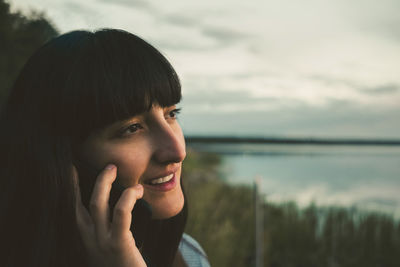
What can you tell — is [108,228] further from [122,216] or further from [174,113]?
[174,113]

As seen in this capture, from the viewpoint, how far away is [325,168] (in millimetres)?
3543

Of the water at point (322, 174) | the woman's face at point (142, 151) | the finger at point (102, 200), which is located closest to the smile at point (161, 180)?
the woman's face at point (142, 151)

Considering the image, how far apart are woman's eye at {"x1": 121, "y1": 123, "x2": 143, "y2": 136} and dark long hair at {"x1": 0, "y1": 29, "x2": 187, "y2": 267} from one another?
4cm

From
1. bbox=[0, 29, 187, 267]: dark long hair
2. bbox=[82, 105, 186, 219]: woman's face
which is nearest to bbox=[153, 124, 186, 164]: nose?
bbox=[82, 105, 186, 219]: woman's face

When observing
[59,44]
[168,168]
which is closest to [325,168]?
[168,168]

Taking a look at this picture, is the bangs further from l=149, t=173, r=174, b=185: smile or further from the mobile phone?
l=149, t=173, r=174, b=185: smile

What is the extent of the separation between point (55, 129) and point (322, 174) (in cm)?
292

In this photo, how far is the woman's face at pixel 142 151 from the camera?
126cm

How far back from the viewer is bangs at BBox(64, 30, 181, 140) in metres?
1.22

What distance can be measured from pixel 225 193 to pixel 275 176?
0.79 metres

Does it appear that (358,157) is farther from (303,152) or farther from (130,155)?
(130,155)

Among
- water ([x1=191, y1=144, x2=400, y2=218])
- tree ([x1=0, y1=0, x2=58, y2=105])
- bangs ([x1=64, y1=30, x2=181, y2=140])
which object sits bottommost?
water ([x1=191, y1=144, x2=400, y2=218])

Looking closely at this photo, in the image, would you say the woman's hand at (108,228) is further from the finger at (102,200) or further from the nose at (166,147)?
the nose at (166,147)

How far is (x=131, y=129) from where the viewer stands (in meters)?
1.28
